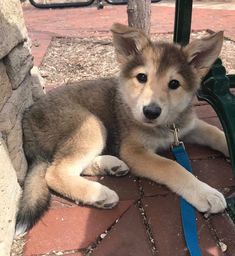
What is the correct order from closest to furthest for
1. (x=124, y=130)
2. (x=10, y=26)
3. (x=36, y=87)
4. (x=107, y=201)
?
(x=107, y=201), (x=10, y=26), (x=124, y=130), (x=36, y=87)

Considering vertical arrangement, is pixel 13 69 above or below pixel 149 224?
above

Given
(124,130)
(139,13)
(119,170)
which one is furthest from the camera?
(139,13)

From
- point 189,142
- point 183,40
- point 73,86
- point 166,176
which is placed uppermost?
point 183,40

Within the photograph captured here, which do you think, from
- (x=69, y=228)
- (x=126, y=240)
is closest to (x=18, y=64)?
(x=69, y=228)

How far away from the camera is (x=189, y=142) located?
3.04m

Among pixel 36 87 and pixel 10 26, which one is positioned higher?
pixel 10 26

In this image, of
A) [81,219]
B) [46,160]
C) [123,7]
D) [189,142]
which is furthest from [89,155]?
[123,7]

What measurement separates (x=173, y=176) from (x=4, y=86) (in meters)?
1.14

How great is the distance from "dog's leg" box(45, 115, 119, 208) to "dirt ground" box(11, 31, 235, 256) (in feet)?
4.86

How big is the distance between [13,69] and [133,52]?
82 cm

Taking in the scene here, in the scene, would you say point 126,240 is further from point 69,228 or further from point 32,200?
point 32,200

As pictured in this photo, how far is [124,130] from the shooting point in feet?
9.16

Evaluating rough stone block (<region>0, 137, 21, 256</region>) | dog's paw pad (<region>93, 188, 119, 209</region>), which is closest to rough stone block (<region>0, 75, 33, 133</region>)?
rough stone block (<region>0, 137, 21, 256</region>)

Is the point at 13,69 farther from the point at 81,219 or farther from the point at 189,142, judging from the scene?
the point at 189,142
